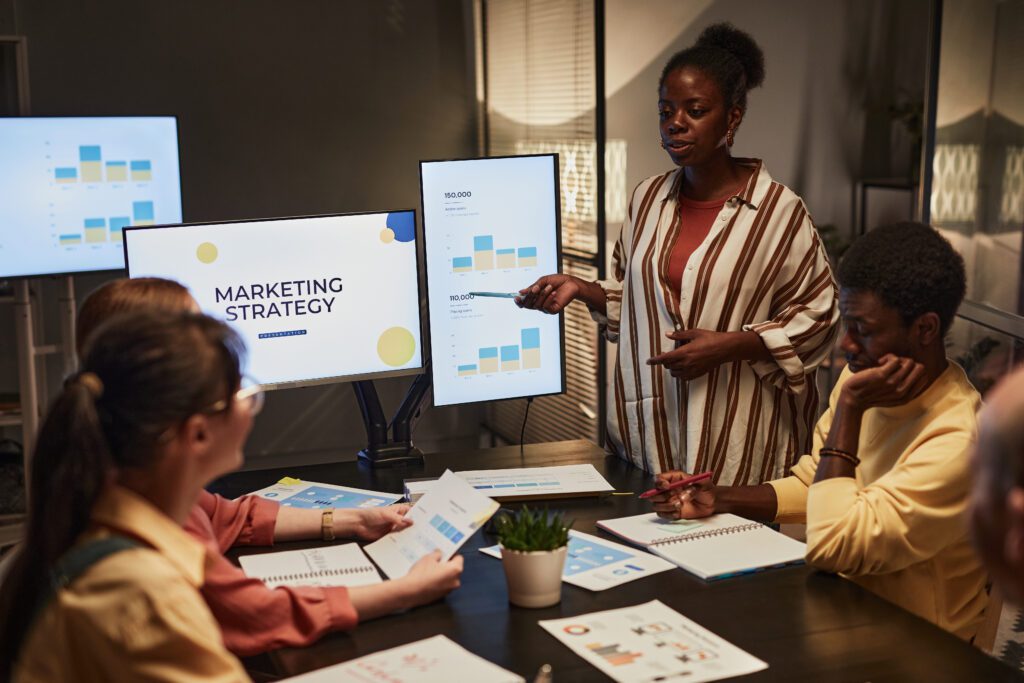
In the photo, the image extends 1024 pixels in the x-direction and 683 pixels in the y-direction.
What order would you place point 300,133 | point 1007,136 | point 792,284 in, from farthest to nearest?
1. point 300,133
2. point 1007,136
3. point 792,284

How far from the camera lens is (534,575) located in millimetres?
1721

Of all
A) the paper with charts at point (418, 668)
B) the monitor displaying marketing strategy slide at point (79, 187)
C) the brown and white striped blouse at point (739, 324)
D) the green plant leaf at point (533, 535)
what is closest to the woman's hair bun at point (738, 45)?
the brown and white striped blouse at point (739, 324)

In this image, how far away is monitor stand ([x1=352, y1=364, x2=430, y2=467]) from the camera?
105 inches

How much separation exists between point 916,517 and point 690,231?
1.10 metres

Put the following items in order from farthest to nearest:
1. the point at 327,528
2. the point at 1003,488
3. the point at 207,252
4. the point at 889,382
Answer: the point at 207,252
the point at 327,528
the point at 889,382
the point at 1003,488

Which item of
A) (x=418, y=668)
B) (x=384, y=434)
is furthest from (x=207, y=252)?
(x=418, y=668)

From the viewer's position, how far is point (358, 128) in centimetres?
548

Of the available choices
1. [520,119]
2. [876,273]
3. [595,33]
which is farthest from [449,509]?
[520,119]

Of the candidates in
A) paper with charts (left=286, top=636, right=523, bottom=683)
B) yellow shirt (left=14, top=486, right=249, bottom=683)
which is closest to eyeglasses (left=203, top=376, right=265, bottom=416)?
yellow shirt (left=14, top=486, right=249, bottom=683)

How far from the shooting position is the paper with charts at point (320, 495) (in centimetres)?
229

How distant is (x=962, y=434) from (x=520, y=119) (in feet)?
11.6

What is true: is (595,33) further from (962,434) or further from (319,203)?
(962,434)

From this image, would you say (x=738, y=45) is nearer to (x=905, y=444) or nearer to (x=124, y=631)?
(x=905, y=444)

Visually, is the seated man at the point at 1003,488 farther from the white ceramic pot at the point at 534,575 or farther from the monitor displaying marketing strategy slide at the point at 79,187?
the monitor displaying marketing strategy slide at the point at 79,187
